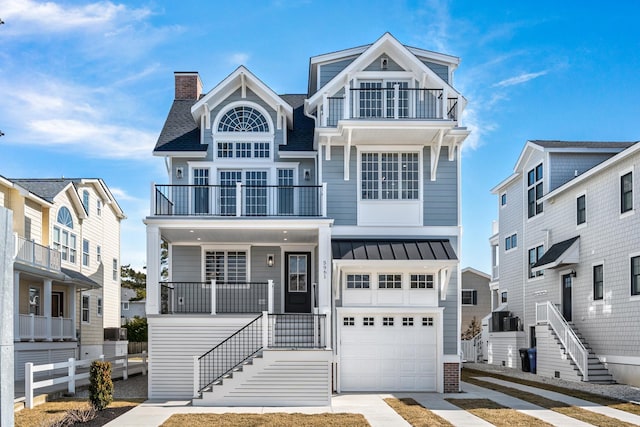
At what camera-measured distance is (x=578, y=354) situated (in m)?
22.6

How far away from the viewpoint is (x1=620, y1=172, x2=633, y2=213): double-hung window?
2077 centimetres

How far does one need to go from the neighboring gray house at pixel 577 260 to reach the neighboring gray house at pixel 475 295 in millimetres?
11915

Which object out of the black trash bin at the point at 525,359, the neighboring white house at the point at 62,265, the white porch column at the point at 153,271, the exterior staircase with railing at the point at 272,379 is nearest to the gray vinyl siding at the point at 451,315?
the exterior staircase with railing at the point at 272,379

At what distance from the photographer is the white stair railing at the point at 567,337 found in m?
22.0

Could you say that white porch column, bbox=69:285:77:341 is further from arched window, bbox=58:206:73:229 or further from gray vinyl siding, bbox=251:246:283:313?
gray vinyl siding, bbox=251:246:283:313

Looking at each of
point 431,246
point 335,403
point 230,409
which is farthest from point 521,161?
point 230,409

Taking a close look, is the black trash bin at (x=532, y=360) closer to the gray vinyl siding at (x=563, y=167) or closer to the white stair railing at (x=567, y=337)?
the white stair railing at (x=567, y=337)

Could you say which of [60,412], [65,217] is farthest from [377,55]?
[65,217]

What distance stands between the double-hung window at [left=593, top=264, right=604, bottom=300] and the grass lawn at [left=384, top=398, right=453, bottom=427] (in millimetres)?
8762

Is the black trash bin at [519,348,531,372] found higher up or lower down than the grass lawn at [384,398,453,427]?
lower down

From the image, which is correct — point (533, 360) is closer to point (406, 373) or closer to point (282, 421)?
point (406, 373)

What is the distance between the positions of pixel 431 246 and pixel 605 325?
6.64 m

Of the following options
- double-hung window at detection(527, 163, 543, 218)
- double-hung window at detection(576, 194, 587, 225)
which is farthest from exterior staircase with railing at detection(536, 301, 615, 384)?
double-hung window at detection(527, 163, 543, 218)

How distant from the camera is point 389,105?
2147 cm
